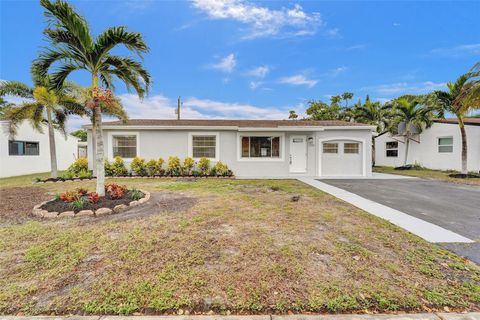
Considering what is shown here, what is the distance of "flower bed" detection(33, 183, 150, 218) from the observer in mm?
5223

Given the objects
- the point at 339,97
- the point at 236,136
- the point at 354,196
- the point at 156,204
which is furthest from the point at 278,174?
the point at 339,97

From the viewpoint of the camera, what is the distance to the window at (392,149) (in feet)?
67.2

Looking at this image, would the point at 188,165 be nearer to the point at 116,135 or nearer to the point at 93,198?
the point at 116,135

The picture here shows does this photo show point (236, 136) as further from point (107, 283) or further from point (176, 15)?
point (107, 283)

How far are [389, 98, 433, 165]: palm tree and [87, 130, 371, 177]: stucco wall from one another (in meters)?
7.44

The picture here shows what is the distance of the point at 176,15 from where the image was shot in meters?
10.3

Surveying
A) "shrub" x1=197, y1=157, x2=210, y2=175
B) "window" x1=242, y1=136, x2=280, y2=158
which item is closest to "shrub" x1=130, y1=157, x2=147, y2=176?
"shrub" x1=197, y1=157, x2=210, y2=175

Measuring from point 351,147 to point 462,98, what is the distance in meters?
5.95

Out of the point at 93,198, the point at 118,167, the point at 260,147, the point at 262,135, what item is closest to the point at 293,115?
the point at 262,135

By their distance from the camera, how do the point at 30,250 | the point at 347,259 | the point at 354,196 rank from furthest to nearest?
1. the point at 354,196
2. the point at 30,250
3. the point at 347,259

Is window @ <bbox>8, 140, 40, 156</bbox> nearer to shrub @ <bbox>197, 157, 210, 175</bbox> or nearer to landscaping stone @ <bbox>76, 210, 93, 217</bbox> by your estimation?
shrub @ <bbox>197, 157, 210, 175</bbox>

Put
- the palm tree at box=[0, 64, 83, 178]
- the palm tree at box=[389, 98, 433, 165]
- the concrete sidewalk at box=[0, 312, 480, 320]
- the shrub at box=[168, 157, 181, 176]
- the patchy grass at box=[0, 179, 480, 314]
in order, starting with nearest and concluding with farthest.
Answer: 1. the concrete sidewalk at box=[0, 312, 480, 320]
2. the patchy grass at box=[0, 179, 480, 314]
3. the palm tree at box=[0, 64, 83, 178]
4. the shrub at box=[168, 157, 181, 176]
5. the palm tree at box=[389, 98, 433, 165]

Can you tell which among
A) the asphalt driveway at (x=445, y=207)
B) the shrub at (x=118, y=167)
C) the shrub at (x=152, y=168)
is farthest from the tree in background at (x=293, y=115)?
the shrub at (x=118, y=167)

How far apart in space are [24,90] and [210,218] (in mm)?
13129
